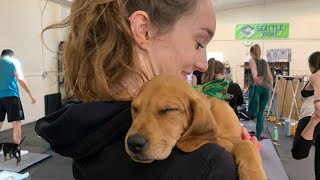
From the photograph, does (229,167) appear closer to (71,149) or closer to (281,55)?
(71,149)

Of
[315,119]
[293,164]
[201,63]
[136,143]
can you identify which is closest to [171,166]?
[136,143]

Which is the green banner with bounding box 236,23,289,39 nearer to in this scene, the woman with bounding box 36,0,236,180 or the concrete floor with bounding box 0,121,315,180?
the concrete floor with bounding box 0,121,315,180

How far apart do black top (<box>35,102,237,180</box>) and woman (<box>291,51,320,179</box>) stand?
10.4 feet

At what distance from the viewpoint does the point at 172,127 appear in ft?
2.32

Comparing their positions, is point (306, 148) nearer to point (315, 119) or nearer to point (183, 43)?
point (315, 119)

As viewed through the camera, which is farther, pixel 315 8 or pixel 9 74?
pixel 315 8

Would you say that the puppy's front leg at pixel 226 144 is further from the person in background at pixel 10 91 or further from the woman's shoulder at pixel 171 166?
the person in background at pixel 10 91

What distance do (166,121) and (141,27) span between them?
0.82 ft

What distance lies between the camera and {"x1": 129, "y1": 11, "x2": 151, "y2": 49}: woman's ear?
0.78 metres

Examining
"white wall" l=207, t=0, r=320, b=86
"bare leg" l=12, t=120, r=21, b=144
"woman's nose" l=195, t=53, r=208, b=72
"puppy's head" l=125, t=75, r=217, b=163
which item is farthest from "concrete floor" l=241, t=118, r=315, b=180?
"white wall" l=207, t=0, r=320, b=86

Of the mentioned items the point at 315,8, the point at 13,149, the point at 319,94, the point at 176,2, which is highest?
the point at 315,8

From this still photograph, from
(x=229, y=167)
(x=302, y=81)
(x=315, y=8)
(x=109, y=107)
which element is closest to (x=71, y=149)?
(x=109, y=107)

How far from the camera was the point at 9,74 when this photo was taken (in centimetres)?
488

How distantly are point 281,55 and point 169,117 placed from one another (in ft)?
31.3
